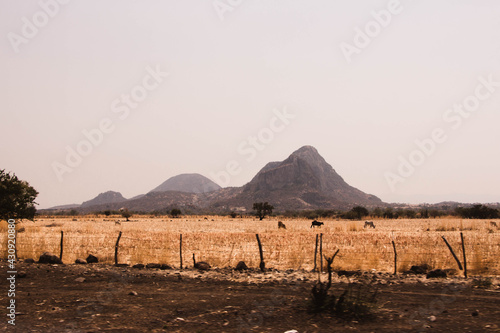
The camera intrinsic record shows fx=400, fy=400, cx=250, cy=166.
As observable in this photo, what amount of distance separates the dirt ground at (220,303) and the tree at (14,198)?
49.3 feet

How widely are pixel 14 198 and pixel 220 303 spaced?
24.8 meters

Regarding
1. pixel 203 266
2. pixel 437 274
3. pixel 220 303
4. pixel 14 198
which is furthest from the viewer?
pixel 14 198

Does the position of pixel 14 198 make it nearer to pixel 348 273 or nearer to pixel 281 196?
pixel 348 273

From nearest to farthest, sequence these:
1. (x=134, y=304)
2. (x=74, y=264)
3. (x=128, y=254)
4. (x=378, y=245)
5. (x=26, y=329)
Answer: (x=26, y=329) < (x=134, y=304) < (x=74, y=264) < (x=128, y=254) < (x=378, y=245)

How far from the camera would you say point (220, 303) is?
1157cm

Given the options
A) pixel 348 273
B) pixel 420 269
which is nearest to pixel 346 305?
pixel 348 273

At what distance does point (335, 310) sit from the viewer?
34.3ft

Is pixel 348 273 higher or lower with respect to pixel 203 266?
lower

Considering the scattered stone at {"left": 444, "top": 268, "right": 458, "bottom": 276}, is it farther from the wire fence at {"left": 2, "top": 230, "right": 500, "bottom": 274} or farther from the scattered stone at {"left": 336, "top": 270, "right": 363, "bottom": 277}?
the scattered stone at {"left": 336, "top": 270, "right": 363, "bottom": 277}

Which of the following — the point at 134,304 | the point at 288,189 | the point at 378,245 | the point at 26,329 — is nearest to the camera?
the point at 26,329

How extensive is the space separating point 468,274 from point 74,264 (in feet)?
56.3

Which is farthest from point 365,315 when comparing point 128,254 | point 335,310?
point 128,254

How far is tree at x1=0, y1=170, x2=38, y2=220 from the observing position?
29.1 metres

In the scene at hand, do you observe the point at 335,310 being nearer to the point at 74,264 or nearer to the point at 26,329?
the point at 26,329
